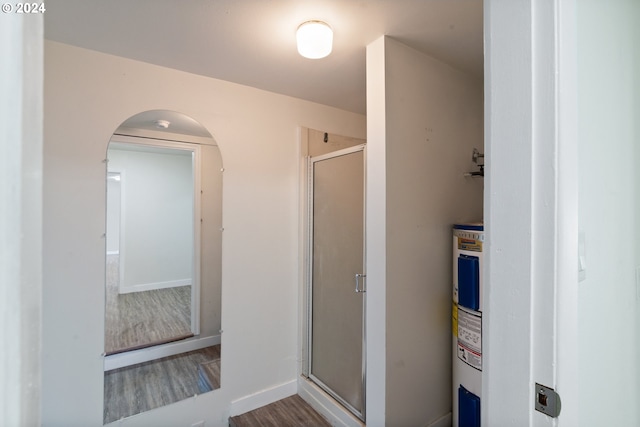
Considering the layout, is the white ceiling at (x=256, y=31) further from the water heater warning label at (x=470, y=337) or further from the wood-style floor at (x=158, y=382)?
the wood-style floor at (x=158, y=382)

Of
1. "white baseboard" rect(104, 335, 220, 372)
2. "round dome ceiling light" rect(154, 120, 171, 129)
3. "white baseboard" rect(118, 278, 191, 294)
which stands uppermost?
"round dome ceiling light" rect(154, 120, 171, 129)

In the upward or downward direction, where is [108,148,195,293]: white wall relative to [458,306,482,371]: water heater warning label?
upward

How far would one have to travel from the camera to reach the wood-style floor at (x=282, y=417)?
1.99 metres

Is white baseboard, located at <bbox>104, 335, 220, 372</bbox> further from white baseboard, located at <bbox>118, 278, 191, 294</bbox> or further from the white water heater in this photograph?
the white water heater

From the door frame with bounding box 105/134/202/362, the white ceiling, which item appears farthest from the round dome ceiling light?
the white ceiling

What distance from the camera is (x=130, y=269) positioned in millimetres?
1828

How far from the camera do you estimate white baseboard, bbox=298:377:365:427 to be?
1.89 metres

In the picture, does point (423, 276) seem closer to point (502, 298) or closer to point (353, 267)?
point (353, 267)

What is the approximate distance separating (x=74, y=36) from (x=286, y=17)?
1.07 m

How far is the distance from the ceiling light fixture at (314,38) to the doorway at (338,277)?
2.28ft

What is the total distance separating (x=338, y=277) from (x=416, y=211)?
0.74 meters

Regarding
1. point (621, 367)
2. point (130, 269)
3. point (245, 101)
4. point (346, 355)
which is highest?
point (245, 101)

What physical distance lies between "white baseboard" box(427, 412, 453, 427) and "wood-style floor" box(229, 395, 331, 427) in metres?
0.66

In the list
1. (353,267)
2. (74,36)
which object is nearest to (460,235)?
(353,267)
